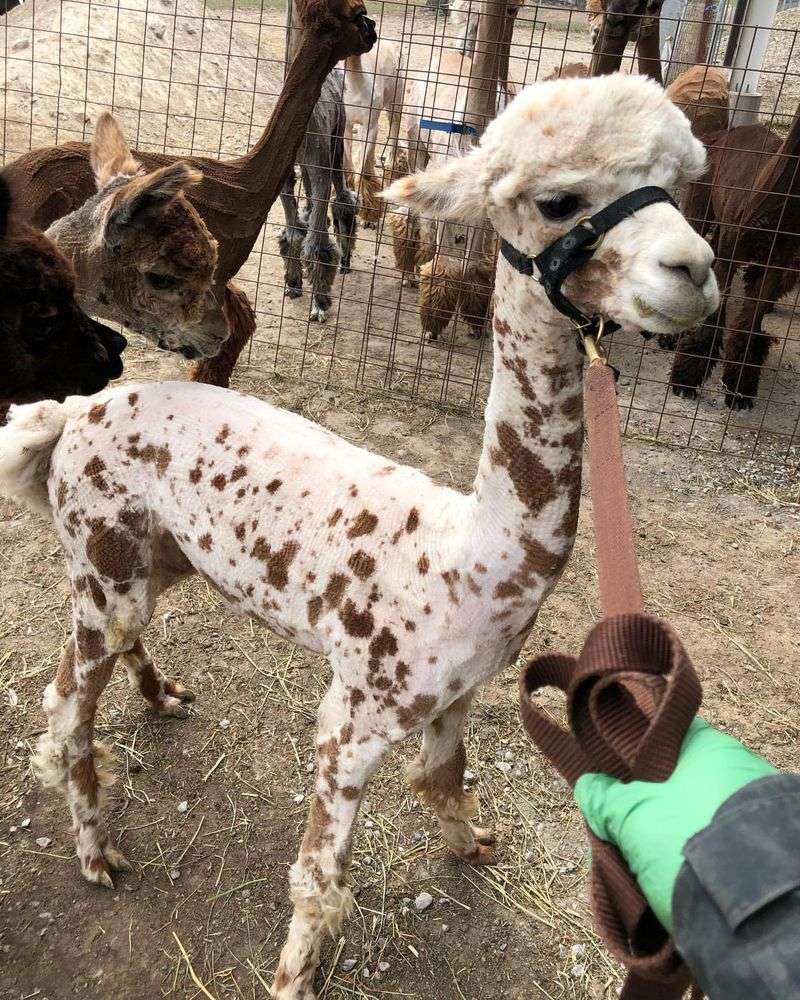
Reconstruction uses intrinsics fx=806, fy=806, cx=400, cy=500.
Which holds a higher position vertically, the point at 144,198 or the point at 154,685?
the point at 144,198

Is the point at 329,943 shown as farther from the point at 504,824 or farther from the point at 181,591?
the point at 181,591

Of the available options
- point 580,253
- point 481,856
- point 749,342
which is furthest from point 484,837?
point 749,342

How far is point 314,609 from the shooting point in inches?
75.6

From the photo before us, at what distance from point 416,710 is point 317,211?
507cm

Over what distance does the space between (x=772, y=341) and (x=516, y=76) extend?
27.8 feet

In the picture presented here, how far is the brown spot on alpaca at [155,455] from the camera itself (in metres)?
2.08

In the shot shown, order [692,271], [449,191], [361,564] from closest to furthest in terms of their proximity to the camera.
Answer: [692,271]
[449,191]
[361,564]

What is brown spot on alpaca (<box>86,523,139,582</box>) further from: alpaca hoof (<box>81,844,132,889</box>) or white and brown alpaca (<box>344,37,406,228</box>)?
white and brown alpaca (<box>344,37,406,228</box>)

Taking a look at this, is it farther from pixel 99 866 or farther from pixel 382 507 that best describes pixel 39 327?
pixel 99 866

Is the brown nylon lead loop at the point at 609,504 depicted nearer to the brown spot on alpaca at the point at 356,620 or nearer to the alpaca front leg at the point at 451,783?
the brown spot on alpaca at the point at 356,620

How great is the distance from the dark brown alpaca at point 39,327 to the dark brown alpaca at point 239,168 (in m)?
1.30

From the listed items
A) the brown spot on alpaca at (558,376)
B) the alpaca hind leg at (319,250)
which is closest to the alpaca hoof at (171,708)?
the brown spot on alpaca at (558,376)

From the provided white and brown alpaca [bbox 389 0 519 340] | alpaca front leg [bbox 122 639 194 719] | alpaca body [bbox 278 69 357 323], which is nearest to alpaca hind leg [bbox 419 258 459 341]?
white and brown alpaca [bbox 389 0 519 340]

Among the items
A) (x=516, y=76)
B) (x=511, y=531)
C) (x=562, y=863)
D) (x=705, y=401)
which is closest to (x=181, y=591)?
(x=562, y=863)
